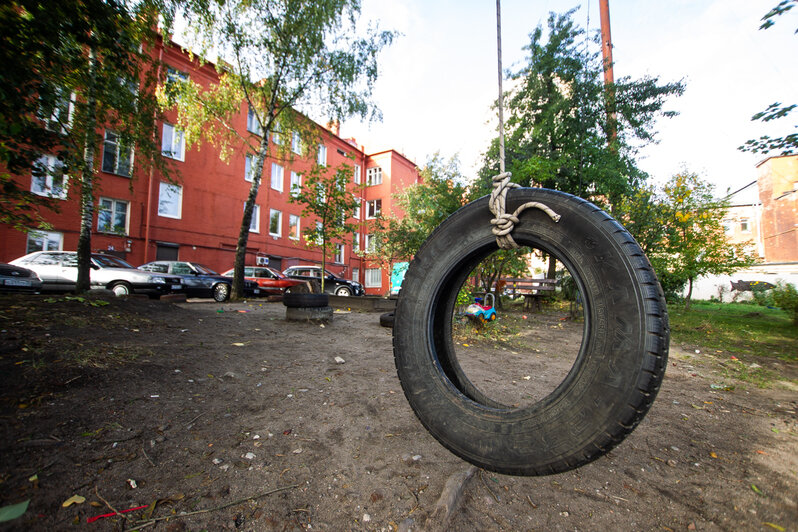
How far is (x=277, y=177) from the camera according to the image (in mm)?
21172

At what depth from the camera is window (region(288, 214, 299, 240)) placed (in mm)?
21547

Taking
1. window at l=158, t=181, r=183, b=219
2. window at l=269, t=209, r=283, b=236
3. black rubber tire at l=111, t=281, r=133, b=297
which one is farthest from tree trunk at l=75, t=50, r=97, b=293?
window at l=269, t=209, r=283, b=236

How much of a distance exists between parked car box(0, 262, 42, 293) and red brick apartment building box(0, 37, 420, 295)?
8.83 feet

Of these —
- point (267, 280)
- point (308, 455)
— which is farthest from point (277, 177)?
point (308, 455)

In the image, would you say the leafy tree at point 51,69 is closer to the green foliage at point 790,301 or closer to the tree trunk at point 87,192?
the tree trunk at point 87,192

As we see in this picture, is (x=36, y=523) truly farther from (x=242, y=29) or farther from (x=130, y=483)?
(x=242, y=29)

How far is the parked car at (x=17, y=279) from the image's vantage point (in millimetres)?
8109

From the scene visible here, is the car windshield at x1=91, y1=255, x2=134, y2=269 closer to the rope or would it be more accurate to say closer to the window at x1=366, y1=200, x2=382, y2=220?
the rope

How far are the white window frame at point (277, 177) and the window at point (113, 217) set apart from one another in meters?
7.85

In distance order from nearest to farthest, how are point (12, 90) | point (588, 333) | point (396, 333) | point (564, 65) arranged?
1. point (588, 333)
2. point (396, 333)
3. point (12, 90)
4. point (564, 65)

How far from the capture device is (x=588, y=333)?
1308 millimetres

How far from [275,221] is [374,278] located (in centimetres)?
1084

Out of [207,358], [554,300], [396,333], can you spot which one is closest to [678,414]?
[396,333]

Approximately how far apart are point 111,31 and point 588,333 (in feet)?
15.2
